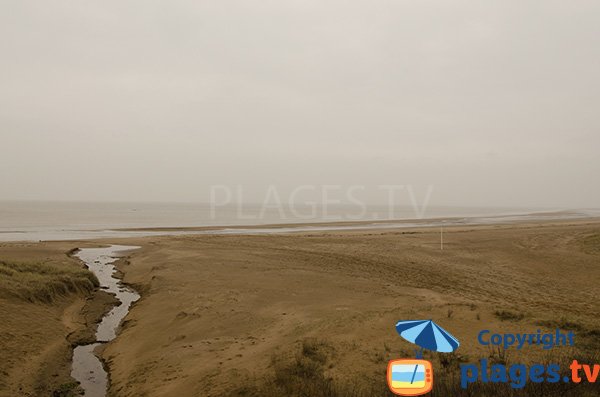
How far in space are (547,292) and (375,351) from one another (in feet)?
37.3

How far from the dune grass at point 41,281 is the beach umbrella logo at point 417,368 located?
12.5 meters

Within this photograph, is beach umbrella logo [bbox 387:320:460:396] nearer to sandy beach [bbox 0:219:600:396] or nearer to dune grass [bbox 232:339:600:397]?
dune grass [bbox 232:339:600:397]

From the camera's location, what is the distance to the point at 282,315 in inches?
473

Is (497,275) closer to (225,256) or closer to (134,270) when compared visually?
(225,256)

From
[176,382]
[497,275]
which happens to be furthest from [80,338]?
[497,275]

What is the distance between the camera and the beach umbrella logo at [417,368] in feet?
16.8

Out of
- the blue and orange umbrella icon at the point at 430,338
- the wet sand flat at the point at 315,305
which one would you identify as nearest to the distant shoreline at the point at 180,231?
the wet sand flat at the point at 315,305

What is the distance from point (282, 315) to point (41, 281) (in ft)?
29.8

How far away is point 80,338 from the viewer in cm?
1102

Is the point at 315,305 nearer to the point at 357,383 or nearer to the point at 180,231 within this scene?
the point at 357,383

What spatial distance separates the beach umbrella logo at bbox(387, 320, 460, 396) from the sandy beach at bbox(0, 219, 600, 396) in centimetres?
129

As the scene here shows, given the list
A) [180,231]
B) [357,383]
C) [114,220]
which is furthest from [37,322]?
[114,220]

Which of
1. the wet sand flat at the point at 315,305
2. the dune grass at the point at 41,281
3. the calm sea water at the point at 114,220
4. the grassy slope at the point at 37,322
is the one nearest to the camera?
the wet sand flat at the point at 315,305

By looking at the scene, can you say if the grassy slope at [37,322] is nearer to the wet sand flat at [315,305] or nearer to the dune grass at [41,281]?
the dune grass at [41,281]
